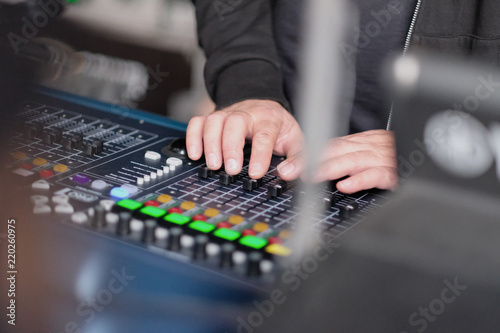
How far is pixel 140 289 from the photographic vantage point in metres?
0.79

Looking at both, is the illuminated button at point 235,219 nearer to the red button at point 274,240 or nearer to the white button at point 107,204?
the red button at point 274,240

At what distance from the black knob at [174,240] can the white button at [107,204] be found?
0.12m

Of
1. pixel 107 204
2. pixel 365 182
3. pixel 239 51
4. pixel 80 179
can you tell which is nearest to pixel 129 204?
pixel 107 204

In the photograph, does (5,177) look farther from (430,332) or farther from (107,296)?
(430,332)

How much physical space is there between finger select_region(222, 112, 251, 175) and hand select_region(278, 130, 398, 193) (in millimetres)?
84

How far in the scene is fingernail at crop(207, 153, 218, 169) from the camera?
A: 1.08m

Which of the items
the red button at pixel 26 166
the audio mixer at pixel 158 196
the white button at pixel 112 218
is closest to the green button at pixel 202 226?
the audio mixer at pixel 158 196

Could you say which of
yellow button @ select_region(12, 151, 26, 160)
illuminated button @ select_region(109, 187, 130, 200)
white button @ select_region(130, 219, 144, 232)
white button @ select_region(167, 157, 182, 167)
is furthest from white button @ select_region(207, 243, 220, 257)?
yellow button @ select_region(12, 151, 26, 160)

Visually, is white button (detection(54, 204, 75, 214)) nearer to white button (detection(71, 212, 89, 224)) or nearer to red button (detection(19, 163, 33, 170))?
white button (detection(71, 212, 89, 224))

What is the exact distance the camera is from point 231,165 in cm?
108

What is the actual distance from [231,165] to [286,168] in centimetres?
10

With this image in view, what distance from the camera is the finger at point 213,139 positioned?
109cm

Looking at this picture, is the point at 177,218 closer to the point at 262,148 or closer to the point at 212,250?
the point at 212,250

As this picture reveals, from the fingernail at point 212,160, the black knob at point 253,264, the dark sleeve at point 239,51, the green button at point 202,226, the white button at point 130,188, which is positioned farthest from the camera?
the dark sleeve at point 239,51
